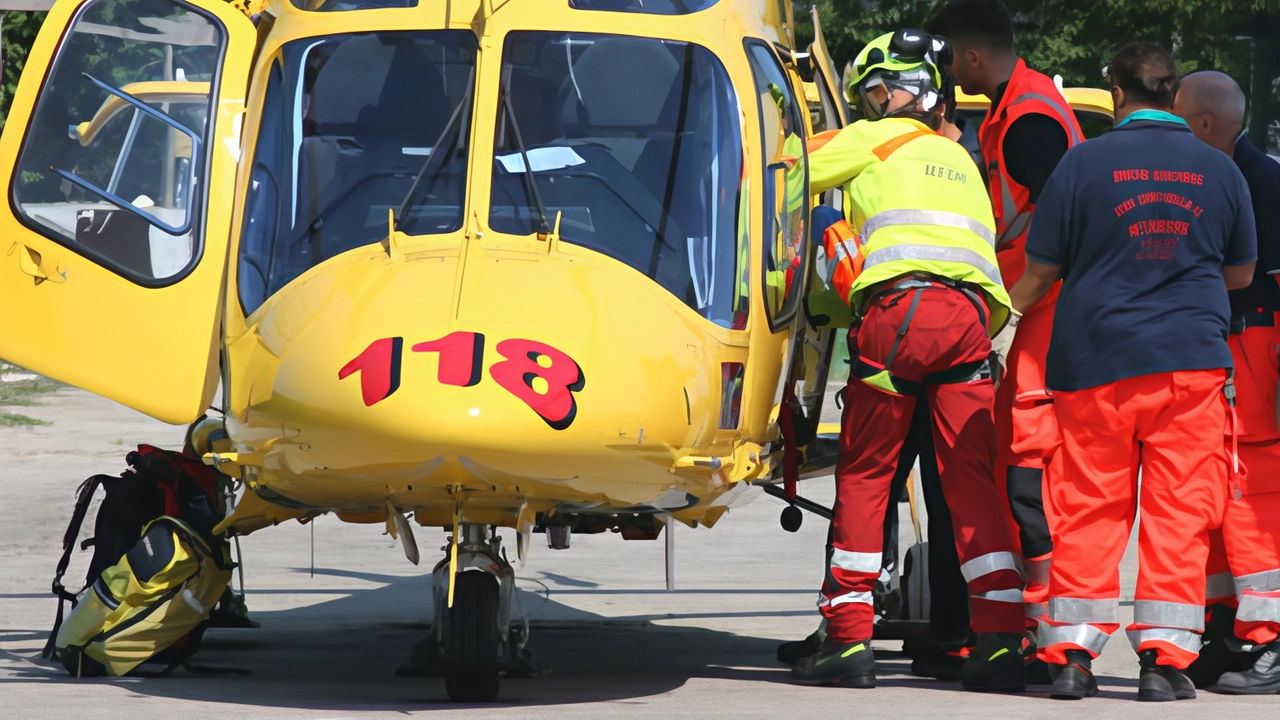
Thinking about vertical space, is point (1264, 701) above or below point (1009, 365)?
below

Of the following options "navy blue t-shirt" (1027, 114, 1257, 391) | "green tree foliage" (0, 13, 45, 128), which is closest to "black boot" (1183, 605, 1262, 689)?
"navy blue t-shirt" (1027, 114, 1257, 391)

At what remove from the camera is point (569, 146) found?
20.6ft

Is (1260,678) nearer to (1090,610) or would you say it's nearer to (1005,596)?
(1090,610)

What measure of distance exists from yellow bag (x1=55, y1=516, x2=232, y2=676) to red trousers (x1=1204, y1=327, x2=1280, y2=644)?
3500mm

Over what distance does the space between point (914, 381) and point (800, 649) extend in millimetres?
1330

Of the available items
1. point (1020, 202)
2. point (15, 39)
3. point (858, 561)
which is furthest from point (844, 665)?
point (15, 39)

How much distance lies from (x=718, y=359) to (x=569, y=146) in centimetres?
88

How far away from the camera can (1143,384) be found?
19.6ft

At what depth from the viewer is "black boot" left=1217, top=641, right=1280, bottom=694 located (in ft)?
20.4

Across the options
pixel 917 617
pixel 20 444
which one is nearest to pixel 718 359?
pixel 917 617

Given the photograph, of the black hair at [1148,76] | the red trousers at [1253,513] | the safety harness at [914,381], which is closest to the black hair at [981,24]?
the black hair at [1148,76]

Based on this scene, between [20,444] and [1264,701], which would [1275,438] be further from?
[20,444]

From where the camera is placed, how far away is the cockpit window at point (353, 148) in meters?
6.10

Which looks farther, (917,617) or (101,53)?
(917,617)
